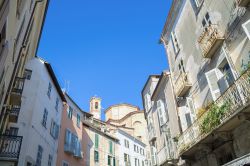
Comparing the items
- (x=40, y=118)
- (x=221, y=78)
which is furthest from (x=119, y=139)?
(x=221, y=78)

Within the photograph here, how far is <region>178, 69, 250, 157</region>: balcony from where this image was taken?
802 cm

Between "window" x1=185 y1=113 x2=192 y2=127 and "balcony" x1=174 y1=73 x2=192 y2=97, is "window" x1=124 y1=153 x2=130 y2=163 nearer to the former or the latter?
"window" x1=185 y1=113 x2=192 y2=127

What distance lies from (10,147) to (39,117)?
424 centimetres

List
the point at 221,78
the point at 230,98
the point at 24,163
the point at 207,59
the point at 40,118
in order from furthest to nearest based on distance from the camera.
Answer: the point at 40,118
the point at 24,163
the point at 207,59
the point at 221,78
the point at 230,98

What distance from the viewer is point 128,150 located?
146ft

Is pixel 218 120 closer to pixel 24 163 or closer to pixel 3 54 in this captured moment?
pixel 3 54

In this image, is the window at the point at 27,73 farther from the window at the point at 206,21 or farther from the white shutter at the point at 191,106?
the window at the point at 206,21

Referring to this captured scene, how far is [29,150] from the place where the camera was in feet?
56.1

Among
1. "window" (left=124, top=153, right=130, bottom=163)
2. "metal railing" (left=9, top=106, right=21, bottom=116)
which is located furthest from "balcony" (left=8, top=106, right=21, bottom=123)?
"window" (left=124, top=153, right=130, bottom=163)

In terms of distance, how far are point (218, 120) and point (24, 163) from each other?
12.7 m

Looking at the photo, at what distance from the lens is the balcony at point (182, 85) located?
45.7 ft

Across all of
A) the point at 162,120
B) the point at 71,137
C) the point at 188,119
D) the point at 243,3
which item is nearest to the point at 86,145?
the point at 71,137

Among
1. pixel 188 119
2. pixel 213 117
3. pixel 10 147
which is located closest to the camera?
pixel 213 117

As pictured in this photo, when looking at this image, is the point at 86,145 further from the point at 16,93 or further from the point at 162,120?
the point at 16,93
